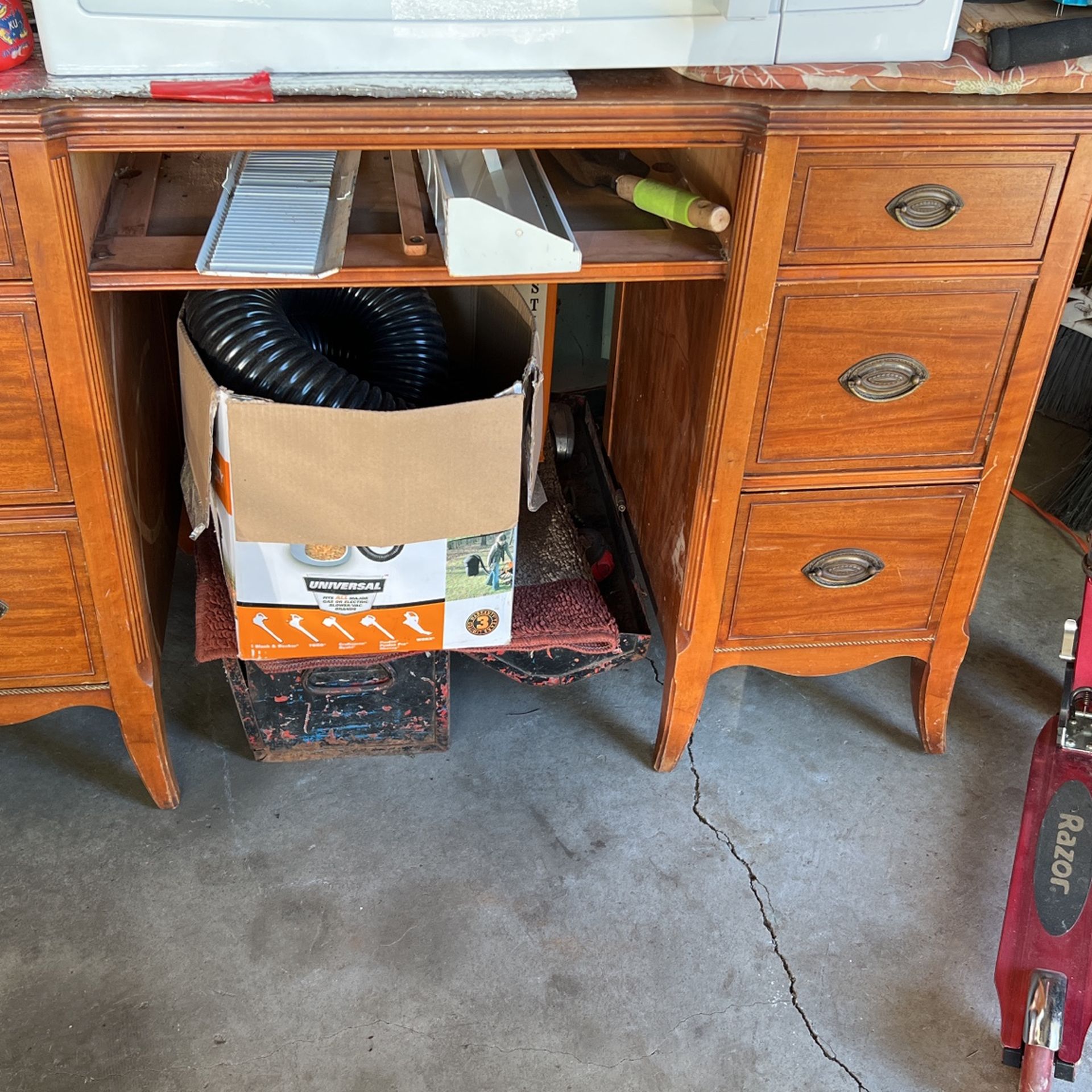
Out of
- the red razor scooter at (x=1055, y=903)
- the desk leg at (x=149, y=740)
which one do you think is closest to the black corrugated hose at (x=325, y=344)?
the desk leg at (x=149, y=740)

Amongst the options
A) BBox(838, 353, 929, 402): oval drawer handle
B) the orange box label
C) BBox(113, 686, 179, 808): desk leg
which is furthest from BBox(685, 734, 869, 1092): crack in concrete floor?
BBox(113, 686, 179, 808): desk leg

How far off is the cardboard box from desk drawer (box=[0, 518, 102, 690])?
17cm

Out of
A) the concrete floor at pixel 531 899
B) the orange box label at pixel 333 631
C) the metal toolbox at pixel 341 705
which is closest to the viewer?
the concrete floor at pixel 531 899

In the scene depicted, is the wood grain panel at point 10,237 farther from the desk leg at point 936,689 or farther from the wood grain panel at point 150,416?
the desk leg at point 936,689

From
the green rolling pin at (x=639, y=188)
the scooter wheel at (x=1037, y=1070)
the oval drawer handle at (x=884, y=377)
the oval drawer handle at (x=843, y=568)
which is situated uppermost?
the green rolling pin at (x=639, y=188)

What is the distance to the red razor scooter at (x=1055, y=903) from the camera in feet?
4.11

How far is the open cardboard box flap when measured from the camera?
1.23 meters

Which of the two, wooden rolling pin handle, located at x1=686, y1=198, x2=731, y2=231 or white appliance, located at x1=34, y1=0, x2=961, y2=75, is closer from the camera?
white appliance, located at x1=34, y1=0, x2=961, y2=75

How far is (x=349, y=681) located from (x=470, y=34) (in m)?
0.82

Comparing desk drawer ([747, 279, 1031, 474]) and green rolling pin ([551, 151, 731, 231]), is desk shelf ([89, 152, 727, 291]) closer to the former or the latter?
green rolling pin ([551, 151, 731, 231])

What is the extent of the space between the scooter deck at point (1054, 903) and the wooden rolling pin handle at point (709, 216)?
0.86 meters

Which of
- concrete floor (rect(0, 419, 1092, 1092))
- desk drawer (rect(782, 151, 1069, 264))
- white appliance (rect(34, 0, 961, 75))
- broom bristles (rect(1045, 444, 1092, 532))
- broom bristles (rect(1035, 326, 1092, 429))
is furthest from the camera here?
broom bristles (rect(1035, 326, 1092, 429))

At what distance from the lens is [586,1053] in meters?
1.28

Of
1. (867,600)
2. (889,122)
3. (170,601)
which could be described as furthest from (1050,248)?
(170,601)
